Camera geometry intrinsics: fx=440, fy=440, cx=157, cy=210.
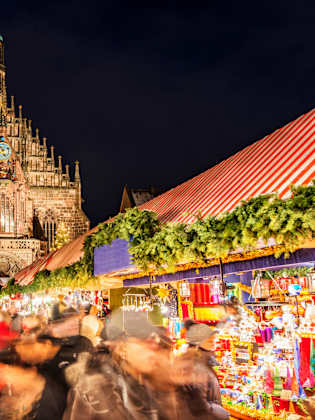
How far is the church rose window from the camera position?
1550 inches

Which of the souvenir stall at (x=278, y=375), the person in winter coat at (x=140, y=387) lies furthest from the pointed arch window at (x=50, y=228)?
the person in winter coat at (x=140, y=387)

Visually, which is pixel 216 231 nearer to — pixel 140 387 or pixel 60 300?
pixel 140 387

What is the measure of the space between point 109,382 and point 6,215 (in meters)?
37.7

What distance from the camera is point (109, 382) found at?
421cm

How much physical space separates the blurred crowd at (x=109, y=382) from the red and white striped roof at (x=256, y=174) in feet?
7.89

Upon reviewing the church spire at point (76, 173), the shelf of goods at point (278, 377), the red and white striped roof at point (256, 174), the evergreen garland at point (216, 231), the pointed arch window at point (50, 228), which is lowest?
the shelf of goods at point (278, 377)

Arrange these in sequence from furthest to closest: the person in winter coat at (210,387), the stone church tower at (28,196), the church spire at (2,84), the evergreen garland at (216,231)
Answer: the church spire at (2,84), the stone church tower at (28,196), the evergreen garland at (216,231), the person in winter coat at (210,387)

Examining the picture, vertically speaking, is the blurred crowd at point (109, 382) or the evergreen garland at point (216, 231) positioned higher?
the evergreen garland at point (216, 231)

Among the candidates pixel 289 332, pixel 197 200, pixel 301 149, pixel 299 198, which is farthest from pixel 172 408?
pixel 197 200

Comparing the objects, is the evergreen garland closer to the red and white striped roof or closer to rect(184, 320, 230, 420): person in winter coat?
the red and white striped roof

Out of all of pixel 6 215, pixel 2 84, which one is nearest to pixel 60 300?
pixel 6 215

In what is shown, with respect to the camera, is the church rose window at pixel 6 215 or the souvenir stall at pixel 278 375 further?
the church rose window at pixel 6 215

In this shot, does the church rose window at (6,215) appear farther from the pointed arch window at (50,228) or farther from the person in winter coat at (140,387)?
the person in winter coat at (140,387)

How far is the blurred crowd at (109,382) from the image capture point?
3936 millimetres
